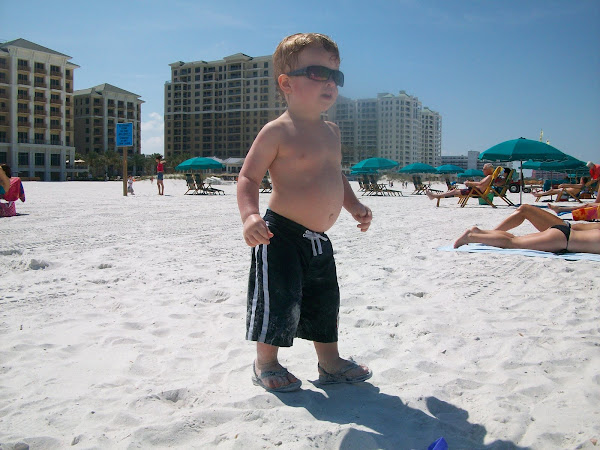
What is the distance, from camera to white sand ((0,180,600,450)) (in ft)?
5.11

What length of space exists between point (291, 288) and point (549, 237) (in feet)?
12.7

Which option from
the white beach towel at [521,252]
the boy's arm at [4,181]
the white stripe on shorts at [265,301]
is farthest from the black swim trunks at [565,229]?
the boy's arm at [4,181]

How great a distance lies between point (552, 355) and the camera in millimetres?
2203

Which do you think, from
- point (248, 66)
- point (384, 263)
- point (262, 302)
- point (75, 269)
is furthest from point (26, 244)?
point (248, 66)

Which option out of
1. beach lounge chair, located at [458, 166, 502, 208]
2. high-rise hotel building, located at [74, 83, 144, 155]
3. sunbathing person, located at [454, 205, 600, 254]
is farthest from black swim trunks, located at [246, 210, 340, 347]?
high-rise hotel building, located at [74, 83, 144, 155]

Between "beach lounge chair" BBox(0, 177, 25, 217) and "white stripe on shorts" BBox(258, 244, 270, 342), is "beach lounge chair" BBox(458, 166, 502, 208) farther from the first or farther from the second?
"white stripe on shorts" BBox(258, 244, 270, 342)

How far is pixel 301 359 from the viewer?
2264mm

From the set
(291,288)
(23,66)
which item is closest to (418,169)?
(291,288)

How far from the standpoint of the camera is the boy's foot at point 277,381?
1853 mm

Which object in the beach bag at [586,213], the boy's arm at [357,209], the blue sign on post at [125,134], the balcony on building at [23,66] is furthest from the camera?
the balcony on building at [23,66]

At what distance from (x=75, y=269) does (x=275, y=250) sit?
9.05ft

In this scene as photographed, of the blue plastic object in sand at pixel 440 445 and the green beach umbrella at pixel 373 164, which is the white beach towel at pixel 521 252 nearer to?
the blue plastic object in sand at pixel 440 445

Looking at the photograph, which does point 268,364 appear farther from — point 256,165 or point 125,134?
point 125,134

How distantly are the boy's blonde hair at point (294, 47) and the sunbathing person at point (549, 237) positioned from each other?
362 centimetres
